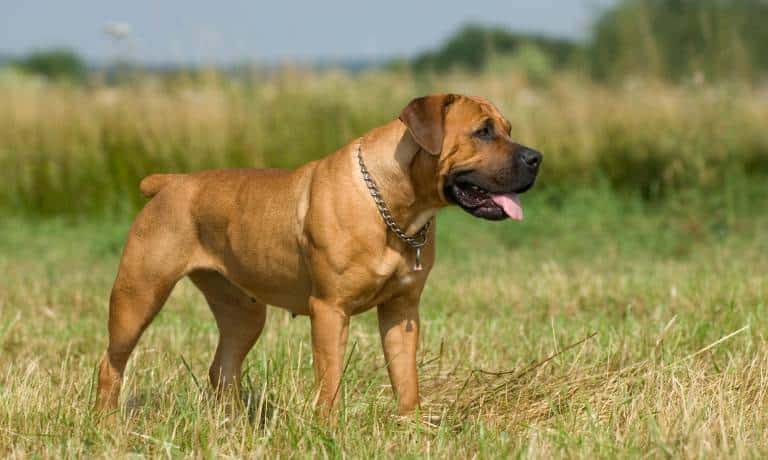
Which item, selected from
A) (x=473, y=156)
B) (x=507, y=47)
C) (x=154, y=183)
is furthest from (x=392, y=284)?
(x=507, y=47)

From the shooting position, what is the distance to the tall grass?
12.5 metres

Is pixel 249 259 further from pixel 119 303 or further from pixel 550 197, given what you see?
pixel 550 197

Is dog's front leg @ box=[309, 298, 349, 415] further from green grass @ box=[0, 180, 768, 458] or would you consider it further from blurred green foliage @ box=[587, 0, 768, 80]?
blurred green foliage @ box=[587, 0, 768, 80]

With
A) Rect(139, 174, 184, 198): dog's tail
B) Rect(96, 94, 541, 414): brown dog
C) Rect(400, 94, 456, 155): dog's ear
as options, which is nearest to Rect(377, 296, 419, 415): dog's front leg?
Rect(96, 94, 541, 414): brown dog

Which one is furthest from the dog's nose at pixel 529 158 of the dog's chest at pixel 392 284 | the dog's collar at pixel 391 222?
the dog's chest at pixel 392 284

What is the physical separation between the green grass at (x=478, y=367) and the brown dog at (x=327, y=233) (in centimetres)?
21

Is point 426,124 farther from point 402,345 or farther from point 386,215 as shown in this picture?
point 402,345

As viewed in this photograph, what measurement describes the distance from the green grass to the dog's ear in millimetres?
987

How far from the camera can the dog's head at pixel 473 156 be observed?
4.75 metres

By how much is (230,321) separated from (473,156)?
166 cm

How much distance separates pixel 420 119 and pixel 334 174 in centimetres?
48

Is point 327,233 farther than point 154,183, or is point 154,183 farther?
point 154,183

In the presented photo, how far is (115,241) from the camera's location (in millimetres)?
10875

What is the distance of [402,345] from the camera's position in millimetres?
5102
